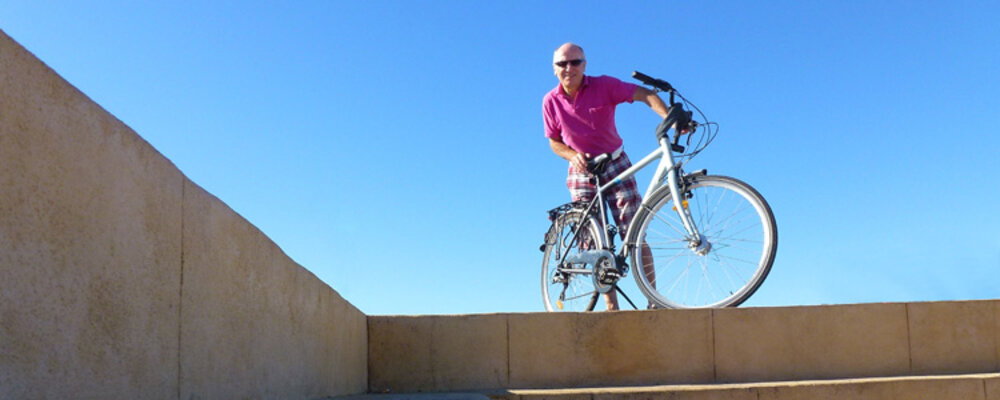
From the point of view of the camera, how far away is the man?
5965 mm

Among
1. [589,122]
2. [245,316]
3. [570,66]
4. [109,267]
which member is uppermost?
[570,66]

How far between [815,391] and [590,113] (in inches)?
92.0

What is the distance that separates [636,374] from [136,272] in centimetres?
385

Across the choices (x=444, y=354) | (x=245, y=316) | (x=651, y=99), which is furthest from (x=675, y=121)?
(x=245, y=316)

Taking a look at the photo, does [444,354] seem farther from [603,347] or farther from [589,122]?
[589,122]

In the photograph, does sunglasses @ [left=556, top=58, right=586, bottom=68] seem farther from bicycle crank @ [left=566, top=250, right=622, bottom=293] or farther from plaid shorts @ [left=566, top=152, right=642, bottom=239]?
bicycle crank @ [left=566, top=250, right=622, bottom=293]

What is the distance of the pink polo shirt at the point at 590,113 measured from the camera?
604 centimetres

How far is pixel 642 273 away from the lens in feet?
18.4

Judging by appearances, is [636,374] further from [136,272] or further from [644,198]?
[136,272]

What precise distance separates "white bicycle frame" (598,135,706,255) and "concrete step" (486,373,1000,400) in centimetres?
90

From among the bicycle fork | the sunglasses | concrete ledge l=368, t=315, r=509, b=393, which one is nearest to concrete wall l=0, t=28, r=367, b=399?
concrete ledge l=368, t=315, r=509, b=393

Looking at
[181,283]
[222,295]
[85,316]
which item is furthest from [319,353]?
[85,316]

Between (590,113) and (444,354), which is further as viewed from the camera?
(590,113)

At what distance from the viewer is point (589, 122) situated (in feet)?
20.2
